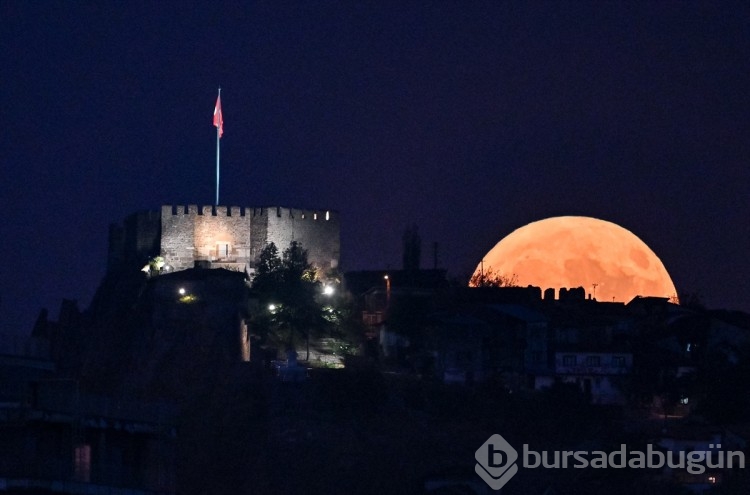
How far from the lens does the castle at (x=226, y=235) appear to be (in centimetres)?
7081

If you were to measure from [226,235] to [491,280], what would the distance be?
11.0m

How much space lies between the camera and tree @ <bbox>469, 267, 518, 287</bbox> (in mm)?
74625

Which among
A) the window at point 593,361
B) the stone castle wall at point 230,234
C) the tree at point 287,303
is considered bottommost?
the window at point 593,361

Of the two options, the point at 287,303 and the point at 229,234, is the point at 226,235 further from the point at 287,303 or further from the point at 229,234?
the point at 287,303

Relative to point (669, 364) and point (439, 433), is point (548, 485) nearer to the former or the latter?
point (439, 433)

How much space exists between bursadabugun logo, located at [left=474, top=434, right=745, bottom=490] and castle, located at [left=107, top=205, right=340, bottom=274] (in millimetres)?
17598

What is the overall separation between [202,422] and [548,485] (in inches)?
440

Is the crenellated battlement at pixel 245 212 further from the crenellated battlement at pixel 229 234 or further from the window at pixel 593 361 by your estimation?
the window at pixel 593 361

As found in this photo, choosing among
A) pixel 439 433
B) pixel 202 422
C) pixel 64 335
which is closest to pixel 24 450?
pixel 202 422

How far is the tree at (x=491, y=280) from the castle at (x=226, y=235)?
6128 millimetres

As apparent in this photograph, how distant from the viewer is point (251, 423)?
56.4 metres

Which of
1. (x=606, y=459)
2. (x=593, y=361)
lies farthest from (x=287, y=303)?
(x=606, y=459)

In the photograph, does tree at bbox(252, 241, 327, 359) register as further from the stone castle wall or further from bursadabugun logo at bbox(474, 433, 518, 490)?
bursadabugun logo at bbox(474, 433, 518, 490)

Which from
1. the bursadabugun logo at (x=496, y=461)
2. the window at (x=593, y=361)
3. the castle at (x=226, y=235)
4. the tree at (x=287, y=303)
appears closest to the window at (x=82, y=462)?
the bursadabugun logo at (x=496, y=461)
